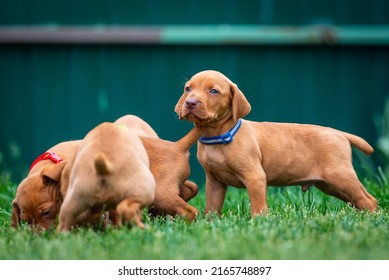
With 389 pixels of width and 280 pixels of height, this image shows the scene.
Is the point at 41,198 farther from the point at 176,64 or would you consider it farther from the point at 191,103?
the point at 176,64

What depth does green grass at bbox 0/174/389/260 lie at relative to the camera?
4141mm

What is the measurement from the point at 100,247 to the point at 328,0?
5114 mm

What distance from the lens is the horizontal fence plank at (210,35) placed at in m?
8.41

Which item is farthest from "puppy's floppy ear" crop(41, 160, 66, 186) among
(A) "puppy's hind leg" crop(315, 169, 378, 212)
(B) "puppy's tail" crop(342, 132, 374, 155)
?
(B) "puppy's tail" crop(342, 132, 374, 155)

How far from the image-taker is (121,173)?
4648mm

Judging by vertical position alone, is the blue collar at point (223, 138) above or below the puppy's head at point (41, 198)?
above

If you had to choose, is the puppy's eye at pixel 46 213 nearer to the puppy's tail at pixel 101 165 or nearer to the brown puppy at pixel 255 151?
the puppy's tail at pixel 101 165

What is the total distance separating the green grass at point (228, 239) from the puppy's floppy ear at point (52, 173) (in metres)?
0.36

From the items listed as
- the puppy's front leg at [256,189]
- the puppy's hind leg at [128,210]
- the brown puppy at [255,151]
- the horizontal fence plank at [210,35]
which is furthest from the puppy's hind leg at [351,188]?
the horizontal fence plank at [210,35]

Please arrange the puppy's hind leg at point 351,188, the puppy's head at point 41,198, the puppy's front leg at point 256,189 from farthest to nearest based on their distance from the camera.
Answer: the puppy's hind leg at point 351,188 < the puppy's front leg at point 256,189 < the puppy's head at point 41,198

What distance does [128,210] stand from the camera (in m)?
4.54

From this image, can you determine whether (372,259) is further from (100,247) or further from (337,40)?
(337,40)

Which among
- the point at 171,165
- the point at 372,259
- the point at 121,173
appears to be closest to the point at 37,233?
the point at 121,173

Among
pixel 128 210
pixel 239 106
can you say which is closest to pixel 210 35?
pixel 239 106
